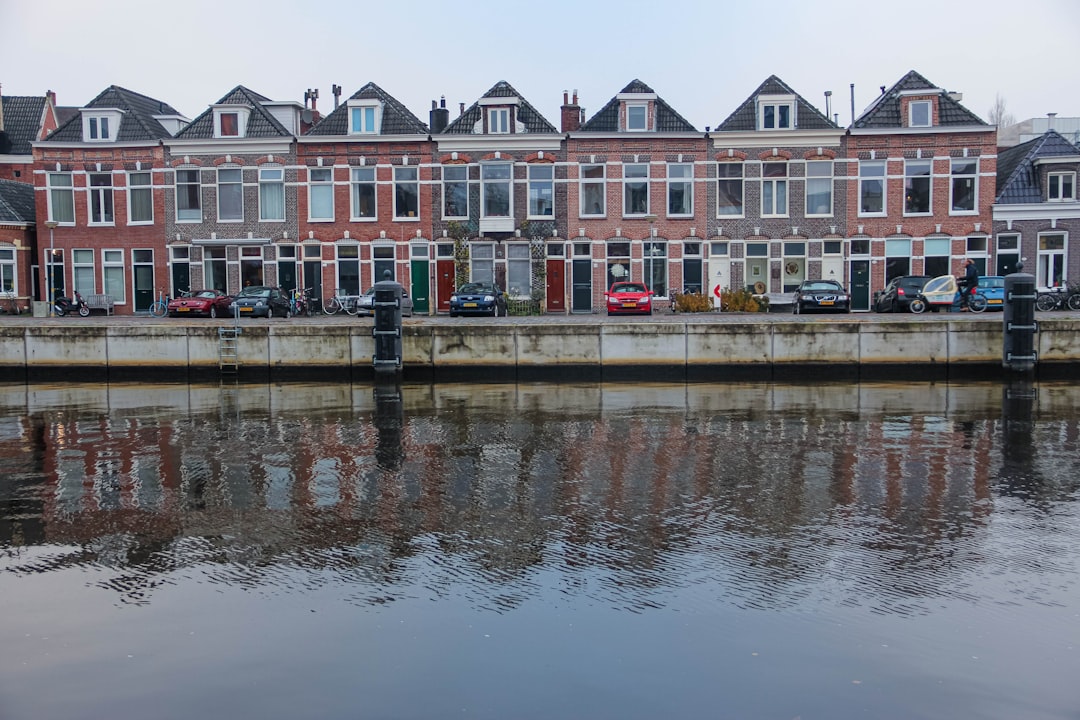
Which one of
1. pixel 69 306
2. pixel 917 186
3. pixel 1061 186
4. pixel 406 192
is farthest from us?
pixel 406 192

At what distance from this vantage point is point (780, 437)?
683 inches

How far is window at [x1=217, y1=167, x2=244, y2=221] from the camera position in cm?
4319

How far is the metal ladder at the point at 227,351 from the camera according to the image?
A: 91.2 feet

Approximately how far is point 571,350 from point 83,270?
89.5 ft

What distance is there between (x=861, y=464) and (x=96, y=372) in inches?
873

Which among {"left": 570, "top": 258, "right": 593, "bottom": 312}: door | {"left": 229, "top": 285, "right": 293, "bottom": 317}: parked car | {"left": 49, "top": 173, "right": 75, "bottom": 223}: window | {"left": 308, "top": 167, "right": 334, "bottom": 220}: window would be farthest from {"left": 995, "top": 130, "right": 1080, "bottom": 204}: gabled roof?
{"left": 49, "top": 173, "right": 75, "bottom": 223}: window

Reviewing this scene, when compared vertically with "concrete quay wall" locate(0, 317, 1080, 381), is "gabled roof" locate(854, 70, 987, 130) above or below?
above

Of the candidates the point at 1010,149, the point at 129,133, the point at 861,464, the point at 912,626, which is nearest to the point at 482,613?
the point at 912,626

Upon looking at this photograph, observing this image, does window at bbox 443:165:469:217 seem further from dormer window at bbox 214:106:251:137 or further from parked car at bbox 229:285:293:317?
dormer window at bbox 214:106:251:137

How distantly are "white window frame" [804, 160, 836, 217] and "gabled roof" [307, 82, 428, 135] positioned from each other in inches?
659

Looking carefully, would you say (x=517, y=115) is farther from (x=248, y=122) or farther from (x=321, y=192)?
(x=248, y=122)

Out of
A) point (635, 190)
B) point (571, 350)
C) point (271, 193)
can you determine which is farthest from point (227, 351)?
point (635, 190)

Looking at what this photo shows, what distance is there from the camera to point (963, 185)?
42250 millimetres

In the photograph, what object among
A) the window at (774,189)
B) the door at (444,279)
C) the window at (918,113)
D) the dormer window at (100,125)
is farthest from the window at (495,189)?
the window at (918,113)
